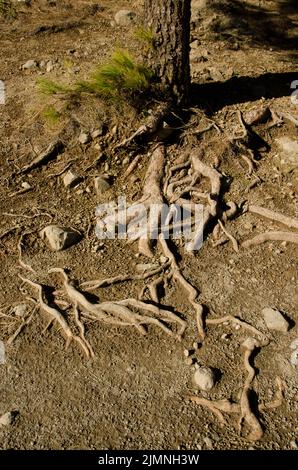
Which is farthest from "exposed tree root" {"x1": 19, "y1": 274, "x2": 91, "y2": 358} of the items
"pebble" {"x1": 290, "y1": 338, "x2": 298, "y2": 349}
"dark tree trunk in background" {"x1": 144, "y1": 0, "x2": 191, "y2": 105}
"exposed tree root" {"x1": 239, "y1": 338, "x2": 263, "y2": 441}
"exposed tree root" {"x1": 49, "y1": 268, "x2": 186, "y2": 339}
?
"dark tree trunk in background" {"x1": 144, "y1": 0, "x2": 191, "y2": 105}

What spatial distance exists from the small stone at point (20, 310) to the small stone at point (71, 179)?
144cm

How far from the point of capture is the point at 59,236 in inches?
182

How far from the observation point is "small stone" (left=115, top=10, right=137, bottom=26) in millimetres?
7457

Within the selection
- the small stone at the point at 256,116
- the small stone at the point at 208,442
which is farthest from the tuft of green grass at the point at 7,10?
the small stone at the point at 208,442

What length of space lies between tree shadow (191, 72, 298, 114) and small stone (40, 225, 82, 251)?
2.08 m

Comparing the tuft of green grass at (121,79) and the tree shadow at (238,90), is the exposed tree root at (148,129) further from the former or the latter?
the tree shadow at (238,90)

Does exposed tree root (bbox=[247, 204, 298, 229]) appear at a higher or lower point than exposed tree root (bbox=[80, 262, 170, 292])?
higher

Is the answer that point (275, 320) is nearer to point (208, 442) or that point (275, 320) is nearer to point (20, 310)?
point (208, 442)

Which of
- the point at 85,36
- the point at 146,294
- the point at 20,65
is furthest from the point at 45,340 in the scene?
the point at 85,36

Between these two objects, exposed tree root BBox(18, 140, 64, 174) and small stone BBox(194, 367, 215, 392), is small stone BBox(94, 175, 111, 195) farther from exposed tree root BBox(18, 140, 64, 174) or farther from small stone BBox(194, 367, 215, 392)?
small stone BBox(194, 367, 215, 392)

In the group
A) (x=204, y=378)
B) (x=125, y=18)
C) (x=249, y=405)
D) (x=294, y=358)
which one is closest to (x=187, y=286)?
(x=204, y=378)

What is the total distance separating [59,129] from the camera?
5461 mm

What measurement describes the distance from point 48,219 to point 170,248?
1.22m

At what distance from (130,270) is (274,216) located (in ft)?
4.69
